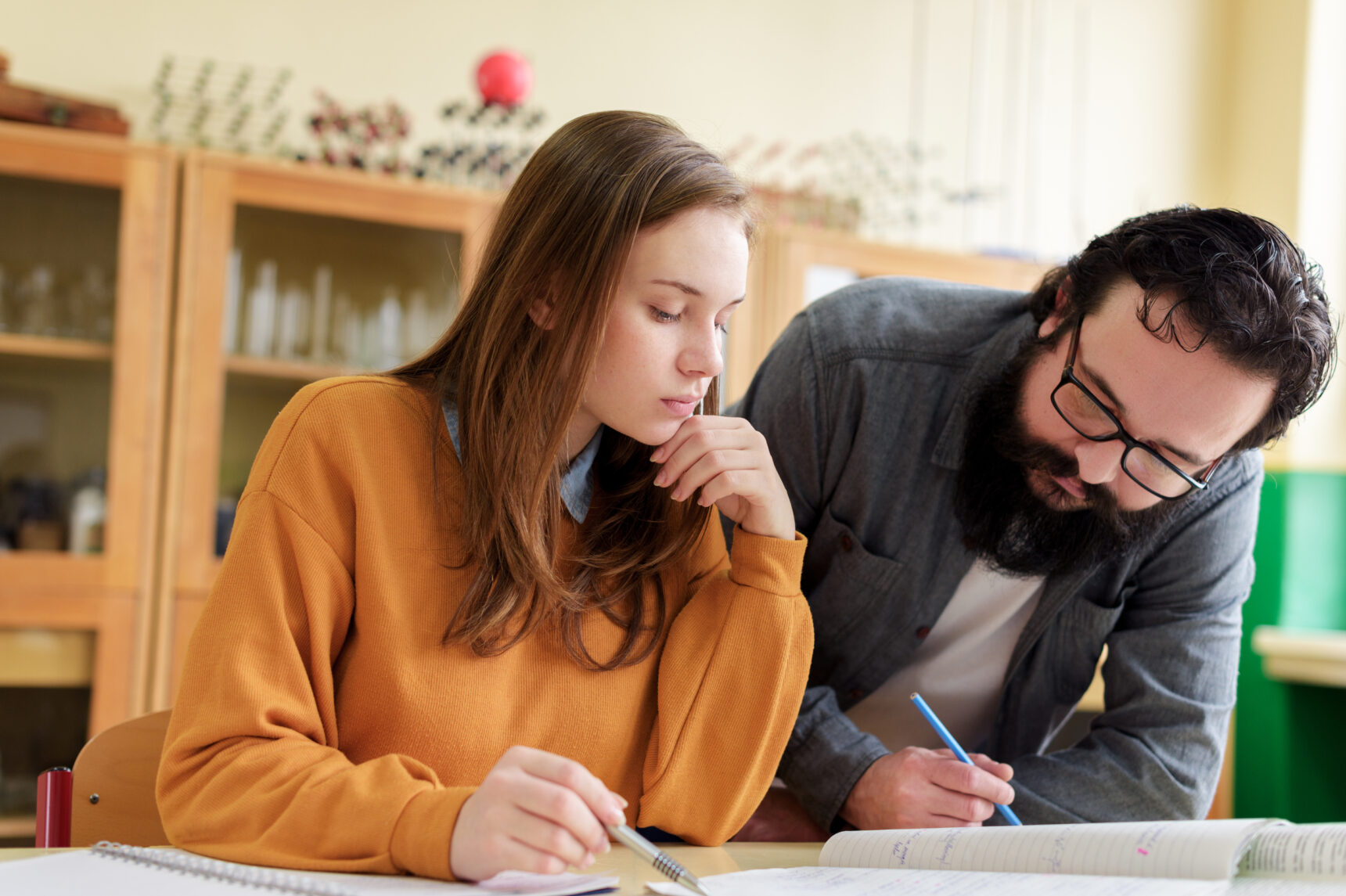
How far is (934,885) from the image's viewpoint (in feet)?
2.68

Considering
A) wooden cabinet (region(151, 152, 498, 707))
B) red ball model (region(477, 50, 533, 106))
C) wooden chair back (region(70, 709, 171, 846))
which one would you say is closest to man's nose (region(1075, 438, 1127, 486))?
wooden chair back (region(70, 709, 171, 846))

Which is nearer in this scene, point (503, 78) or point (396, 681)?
point (396, 681)

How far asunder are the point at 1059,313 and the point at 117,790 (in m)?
1.08

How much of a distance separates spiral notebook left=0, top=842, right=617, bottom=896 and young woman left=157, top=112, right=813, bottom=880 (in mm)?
63

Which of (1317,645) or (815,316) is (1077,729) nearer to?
(1317,645)

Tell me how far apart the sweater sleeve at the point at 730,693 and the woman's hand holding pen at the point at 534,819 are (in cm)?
31

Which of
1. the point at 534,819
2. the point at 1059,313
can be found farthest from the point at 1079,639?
the point at 534,819

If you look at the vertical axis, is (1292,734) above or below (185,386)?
below

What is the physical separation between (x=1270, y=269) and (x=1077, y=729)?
1564 millimetres

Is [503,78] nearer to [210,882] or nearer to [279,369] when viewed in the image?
[279,369]

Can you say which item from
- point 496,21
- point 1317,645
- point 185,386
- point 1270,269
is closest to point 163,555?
point 185,386

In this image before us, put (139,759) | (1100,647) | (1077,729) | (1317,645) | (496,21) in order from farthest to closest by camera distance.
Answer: (496,21) < (1317,645) < (1077,729) < (1100,647) < (139,759)

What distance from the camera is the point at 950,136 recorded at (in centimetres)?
354

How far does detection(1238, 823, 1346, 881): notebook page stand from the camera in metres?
0.82
